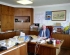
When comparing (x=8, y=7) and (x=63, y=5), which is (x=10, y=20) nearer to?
(x=8, y=7)

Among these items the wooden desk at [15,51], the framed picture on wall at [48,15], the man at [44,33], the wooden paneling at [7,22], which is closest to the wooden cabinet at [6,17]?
the wooden paneling at [7,22]

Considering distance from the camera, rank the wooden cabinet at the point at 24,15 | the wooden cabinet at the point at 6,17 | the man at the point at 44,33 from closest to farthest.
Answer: the man at the point at 44,33
the wooden cabinet at the point at 6,17
the wooden cabinet at the point at 24,15

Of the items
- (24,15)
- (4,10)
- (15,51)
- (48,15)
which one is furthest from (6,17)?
(15,51)

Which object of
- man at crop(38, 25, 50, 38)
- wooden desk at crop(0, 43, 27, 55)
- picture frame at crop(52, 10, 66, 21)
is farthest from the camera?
picture frame at crop(52, 10, 66, 21)

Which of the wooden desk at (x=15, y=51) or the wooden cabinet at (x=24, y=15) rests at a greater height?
the wooden cabinet at (x=24, y=15)

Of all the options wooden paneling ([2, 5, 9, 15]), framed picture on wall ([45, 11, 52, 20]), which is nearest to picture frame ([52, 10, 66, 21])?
framed picture on wall ([45, 11, 52, 20])

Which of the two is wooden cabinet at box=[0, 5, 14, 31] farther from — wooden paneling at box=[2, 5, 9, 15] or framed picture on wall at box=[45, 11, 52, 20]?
framed picture on wall at box=[45, 11, 52, 20]

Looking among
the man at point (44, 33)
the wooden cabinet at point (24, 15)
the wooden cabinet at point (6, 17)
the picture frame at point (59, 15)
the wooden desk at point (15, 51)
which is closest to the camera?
the wooden desk at point (15, 51)

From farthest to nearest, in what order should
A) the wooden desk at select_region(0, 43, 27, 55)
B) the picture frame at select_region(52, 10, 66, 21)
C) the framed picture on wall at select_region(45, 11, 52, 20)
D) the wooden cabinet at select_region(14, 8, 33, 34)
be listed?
the wooden cabinet at select_region(14, 8, 33, 34) < the framed picture on wall at select_region(45, 11, 52, 20) < the picture frame at select_region(52, 10, 66, 21) < the wooden desk at select_region(0, 43, 27, 55)

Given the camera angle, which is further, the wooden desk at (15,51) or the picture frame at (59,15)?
the picture frame at (59,15)

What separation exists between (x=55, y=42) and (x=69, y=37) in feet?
6.61

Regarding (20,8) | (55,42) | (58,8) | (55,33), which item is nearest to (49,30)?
(55,33)

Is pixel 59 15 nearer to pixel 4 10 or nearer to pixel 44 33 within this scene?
pixel 44 33

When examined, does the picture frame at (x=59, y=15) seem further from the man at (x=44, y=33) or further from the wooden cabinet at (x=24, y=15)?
the man at (x=44, y=33)
